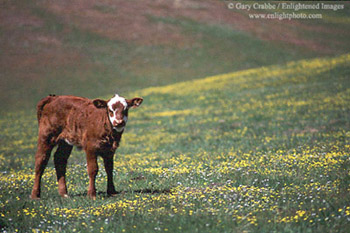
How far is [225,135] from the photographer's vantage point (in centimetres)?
1931

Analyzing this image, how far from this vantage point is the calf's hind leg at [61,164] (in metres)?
10.2

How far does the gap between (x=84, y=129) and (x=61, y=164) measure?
1.29m

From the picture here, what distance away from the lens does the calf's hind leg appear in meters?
10.2

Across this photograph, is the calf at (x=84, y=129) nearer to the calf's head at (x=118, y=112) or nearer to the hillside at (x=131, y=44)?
the calf's head at (x=118, y=112)

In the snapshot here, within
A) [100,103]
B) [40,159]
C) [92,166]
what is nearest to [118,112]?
[100,103]

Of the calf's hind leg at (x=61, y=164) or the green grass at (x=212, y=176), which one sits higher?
the calf's hind leg at (x=61, y=164)

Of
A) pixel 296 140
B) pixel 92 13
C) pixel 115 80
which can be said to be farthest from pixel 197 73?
pixel 296 140

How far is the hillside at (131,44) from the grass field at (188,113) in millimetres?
148

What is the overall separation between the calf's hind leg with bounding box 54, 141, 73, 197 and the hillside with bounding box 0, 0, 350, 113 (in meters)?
25.0

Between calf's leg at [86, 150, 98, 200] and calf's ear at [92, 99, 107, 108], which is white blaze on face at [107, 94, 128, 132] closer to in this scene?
calf's ear at [92, 99, 107, 108]

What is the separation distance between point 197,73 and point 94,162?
109ft

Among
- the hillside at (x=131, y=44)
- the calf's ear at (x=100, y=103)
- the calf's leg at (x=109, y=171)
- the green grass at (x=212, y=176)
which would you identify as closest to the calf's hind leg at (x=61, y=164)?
the green grass at (x=212, y=176)

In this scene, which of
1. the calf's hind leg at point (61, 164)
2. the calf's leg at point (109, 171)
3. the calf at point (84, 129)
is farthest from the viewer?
the calf's hind leg at point (61, 164)

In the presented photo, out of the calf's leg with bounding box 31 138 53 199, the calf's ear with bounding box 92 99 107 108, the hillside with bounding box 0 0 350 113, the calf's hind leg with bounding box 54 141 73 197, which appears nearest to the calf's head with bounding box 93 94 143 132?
the calf's ear with bounding box 92 99 107 108
